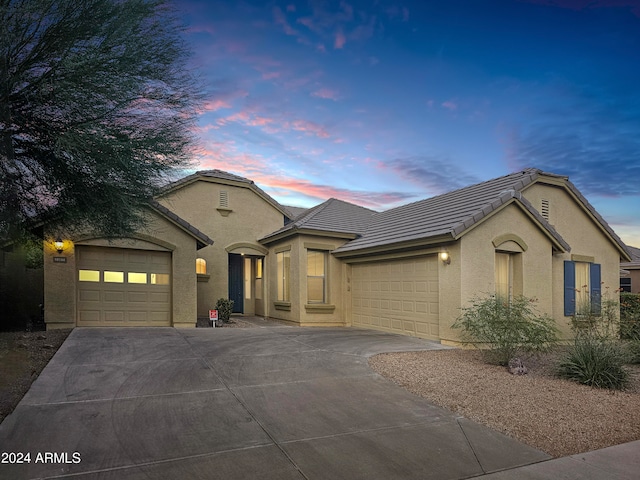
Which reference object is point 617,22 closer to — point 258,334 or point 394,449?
point 394,449

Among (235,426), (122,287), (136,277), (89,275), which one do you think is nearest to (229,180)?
(136,277)

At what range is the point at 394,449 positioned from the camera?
15.9 ft

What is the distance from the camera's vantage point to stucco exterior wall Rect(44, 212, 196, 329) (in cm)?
1273

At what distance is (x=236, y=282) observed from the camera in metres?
19.9

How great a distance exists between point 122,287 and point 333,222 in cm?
813

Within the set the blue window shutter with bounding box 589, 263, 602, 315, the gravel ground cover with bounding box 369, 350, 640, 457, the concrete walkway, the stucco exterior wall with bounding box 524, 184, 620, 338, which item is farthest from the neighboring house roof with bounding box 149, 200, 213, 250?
the blue window shutter with bounding box 589, 263, 602, 315

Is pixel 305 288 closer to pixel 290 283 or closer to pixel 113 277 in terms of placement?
pixel 290 283

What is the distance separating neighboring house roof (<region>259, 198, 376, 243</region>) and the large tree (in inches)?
328

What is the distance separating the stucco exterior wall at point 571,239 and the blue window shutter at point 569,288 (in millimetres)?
123

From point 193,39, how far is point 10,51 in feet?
9.95

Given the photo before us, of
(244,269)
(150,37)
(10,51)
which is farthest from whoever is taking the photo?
(244,269)

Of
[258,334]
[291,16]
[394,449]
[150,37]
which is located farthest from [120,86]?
[258,334]

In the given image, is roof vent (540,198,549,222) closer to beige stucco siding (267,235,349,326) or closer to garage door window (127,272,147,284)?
beige stucco siding (267,235,349,326)

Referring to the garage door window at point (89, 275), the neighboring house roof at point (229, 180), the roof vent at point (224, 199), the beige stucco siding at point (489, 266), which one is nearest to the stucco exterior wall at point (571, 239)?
the beige stucco siding at point (489, 266)
